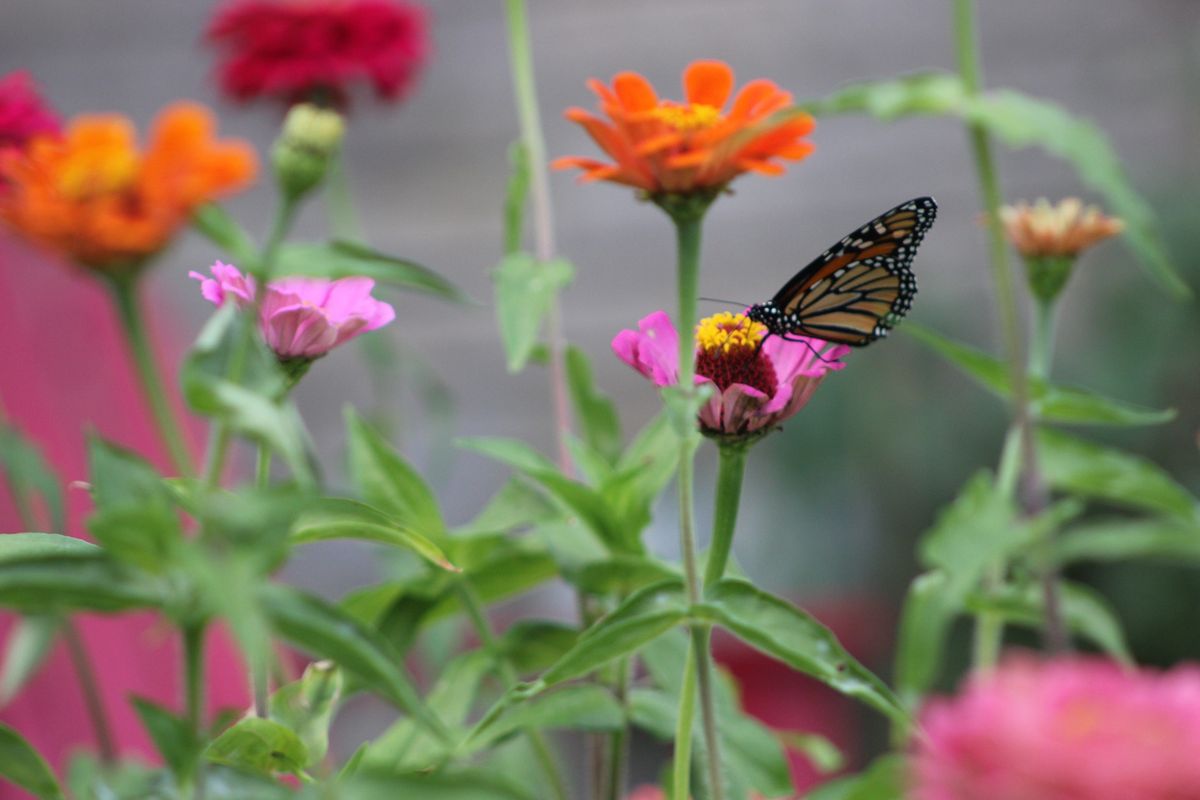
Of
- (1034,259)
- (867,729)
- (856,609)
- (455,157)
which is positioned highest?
(455,157)

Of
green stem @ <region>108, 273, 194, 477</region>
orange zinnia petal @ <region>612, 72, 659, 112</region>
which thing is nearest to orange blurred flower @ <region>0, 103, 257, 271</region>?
green stem @ <region>108, 273, 194, 477</region>

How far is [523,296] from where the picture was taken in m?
0.46

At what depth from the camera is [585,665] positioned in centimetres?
33

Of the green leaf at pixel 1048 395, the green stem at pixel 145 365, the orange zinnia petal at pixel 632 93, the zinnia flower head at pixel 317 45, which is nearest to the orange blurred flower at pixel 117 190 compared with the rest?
the green stem at pixel 145 365

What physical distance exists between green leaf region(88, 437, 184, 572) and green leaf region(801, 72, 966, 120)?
16 centimetres

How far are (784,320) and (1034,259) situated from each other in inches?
3.9

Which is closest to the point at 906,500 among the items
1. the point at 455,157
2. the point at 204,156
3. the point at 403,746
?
the point at 455,157

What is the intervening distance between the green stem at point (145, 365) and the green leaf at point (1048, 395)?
0.73 feet

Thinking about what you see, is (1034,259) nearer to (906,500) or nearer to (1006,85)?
(906,500)

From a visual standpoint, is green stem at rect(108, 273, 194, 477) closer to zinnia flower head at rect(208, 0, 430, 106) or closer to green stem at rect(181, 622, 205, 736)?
green stem at rect(181, 622, 205, 736)

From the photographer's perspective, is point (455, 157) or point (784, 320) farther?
point (455, 157)

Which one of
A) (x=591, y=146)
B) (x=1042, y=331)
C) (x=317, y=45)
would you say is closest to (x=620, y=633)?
(x=1042, y=331)

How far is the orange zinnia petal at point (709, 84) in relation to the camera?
0.39 meters

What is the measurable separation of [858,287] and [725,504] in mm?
138
